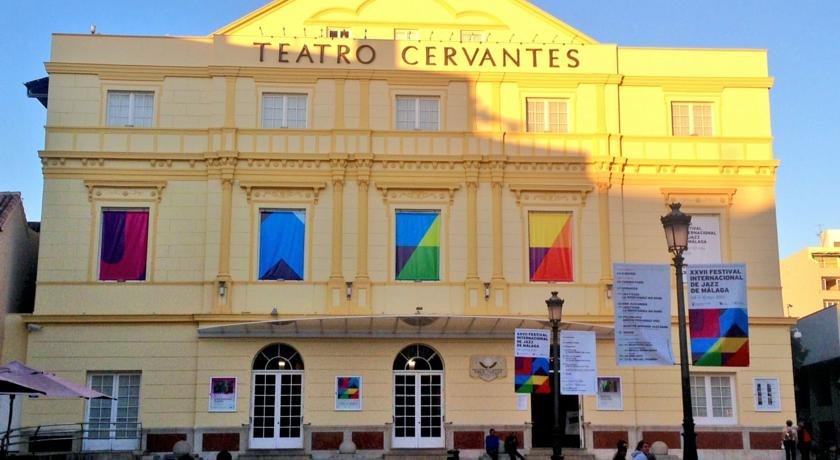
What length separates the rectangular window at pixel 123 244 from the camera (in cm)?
2970

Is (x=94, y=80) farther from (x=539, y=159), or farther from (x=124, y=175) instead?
(x=539, y=159)

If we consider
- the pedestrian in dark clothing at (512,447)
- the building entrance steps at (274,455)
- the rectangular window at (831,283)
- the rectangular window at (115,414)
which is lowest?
the building entrance steps at (274,455)

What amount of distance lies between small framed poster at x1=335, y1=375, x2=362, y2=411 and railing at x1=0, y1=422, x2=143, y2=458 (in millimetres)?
5917

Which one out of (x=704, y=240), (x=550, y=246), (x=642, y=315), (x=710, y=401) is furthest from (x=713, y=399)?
(x=642, y=315)

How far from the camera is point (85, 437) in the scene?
2844cm

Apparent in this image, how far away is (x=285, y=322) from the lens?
90.5ft

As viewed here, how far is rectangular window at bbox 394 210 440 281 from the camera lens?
30.1 meters

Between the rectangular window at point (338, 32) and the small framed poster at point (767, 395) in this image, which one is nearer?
the small framed poster at point (767, 395)

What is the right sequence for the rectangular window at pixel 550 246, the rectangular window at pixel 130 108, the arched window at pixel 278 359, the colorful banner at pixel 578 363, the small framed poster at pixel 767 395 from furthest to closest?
1. the rectangular window at pixel 130 108
2. the rectangular window at pixel 550 246
3. the small framed poster at pixel 767 395
4. the arched window at pixel 278 359
5. the colorful banner at pixel 578 363

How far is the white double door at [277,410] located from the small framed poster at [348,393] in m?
1.13

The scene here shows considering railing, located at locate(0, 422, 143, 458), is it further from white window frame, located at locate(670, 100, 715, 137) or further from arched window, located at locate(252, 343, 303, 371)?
white window frame, located at locate(670, 100, 715, 137)

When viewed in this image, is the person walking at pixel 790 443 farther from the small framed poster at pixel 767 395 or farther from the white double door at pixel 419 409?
the white double door at pixel 419 409

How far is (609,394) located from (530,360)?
28.7 ft

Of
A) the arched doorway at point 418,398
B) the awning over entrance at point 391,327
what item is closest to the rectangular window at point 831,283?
the awning over entrance at point 391,327
